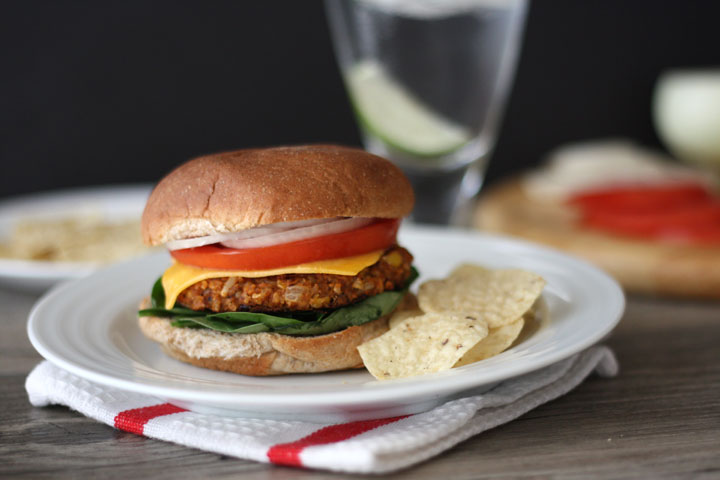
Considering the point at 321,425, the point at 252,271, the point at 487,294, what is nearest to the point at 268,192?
the point at 252,271

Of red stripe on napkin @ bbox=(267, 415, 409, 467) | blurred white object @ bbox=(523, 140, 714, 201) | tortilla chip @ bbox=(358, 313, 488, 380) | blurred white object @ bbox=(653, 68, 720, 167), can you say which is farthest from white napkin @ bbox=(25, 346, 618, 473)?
blurred white object @ bbox=(653, 68, 720, 167)

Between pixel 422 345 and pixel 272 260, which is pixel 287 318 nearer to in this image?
pixel 272 260

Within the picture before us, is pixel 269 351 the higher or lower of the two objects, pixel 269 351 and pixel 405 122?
the lower

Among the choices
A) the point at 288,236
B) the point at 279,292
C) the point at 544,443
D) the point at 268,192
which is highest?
the point at 268,192

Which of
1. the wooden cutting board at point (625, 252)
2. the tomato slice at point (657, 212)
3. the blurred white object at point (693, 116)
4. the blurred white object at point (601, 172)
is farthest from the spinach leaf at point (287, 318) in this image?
the blurred white object at point (693, 116)

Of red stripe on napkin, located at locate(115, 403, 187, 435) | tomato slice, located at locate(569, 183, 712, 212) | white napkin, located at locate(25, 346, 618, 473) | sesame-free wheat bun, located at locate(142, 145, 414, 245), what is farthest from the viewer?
tomato slice, located at locate(569, 183, 712, 212)

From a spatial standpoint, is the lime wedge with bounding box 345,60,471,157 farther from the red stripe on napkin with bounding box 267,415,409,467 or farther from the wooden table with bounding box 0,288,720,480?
the red stripe on napkin with bounding box 267,415,409,467
